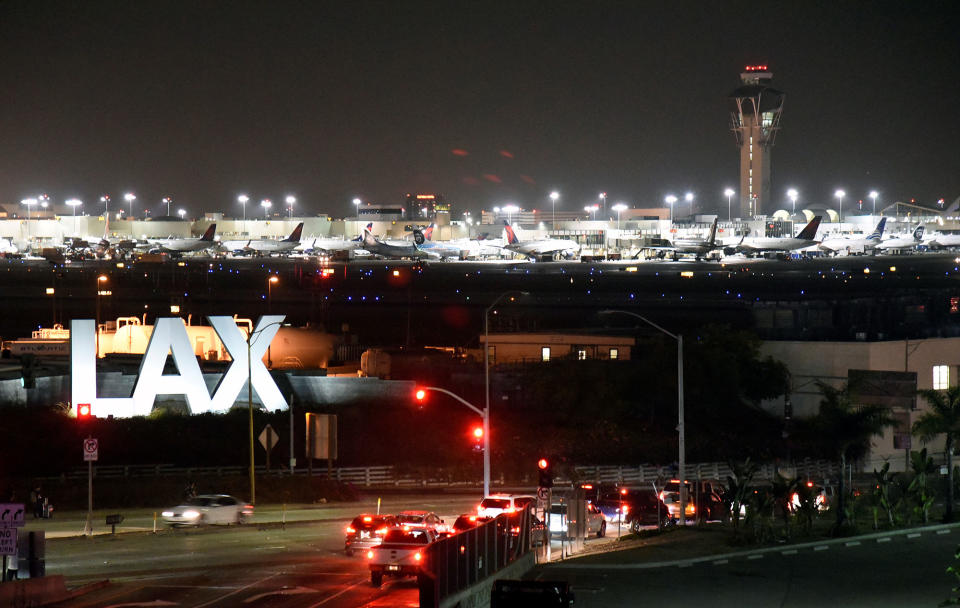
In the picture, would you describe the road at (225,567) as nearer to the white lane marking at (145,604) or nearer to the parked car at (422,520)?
the white lane marking at (145,604)

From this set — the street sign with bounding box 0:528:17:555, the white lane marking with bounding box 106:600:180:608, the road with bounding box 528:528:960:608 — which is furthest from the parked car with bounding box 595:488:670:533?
the street sign with bounding box 0:528:17:555

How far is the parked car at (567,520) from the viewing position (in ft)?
111

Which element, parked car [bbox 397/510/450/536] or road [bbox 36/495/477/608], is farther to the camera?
parked car [bbox 397/510/450/536]

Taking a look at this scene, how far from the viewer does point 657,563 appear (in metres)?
27.0

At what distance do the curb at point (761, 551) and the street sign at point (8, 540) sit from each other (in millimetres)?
10896

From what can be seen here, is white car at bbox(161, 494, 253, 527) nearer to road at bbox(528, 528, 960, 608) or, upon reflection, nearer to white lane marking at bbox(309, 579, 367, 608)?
white lane marking at bbox(309, 579, 367, 608)

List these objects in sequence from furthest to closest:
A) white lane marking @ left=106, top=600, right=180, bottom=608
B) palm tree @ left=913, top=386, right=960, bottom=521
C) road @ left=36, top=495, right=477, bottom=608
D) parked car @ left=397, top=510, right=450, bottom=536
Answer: palm tree @ left=913, top=386, right=960, bottom=521
parked car @ left=397, top=510, right=450, bottom=536
road @ left=36, top=495, right=477, bottom=608
white lane marking @ left=106, top=600, right=180, bottom=608

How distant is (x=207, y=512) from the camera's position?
38.0 metres

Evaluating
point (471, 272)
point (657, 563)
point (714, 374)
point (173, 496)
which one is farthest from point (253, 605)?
point (471, 272)

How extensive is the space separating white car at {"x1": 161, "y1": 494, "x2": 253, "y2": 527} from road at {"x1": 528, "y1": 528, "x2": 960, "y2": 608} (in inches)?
597

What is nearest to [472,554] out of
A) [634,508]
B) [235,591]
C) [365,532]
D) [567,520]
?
[235,591]

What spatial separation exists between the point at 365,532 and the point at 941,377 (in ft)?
A: 120

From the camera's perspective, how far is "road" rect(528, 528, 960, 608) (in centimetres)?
2328

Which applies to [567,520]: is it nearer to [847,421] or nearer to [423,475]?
[847,421]
